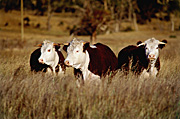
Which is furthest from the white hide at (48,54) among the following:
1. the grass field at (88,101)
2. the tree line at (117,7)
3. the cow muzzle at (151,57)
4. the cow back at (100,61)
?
the tree line at (117,7)

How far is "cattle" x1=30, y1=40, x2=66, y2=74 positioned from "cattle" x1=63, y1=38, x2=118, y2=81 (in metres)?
1.51

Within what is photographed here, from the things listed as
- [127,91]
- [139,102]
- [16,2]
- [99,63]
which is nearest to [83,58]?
[99,63]

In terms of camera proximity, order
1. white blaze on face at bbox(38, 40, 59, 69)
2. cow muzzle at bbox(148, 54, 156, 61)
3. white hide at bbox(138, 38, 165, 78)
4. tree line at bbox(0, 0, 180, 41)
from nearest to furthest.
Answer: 1. cow muzzle at bbox(148, 54, 156, 61)
2. white hide at bbox(138, 38, 165, 78)
3. white blaze on face at bbox(38, 40, 59, 69)
4. tree line at bbox(0, 0, 180, 41)

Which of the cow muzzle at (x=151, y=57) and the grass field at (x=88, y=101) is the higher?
the cow muzzle at (x=151, y=57)

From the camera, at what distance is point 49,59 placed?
8.42 m

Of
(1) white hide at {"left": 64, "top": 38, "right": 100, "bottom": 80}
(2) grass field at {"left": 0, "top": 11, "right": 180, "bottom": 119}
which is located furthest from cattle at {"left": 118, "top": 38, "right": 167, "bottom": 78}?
(2) grass field at {"left": 0, "top": 11, "right": 180, "bottom": 119}

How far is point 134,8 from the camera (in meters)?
61.2

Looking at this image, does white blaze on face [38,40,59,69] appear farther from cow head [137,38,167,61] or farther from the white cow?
cow head [137,38,167,61]

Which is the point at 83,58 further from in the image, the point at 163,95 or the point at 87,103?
the point at 163,95

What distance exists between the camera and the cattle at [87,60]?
641cm

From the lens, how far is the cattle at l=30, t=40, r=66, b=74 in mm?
8352

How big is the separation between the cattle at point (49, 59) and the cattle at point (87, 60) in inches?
59.5

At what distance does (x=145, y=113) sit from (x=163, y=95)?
80 centimetres

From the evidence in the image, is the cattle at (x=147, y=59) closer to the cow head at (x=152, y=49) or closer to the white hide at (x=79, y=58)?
the cow head at (x=152, y=49)
